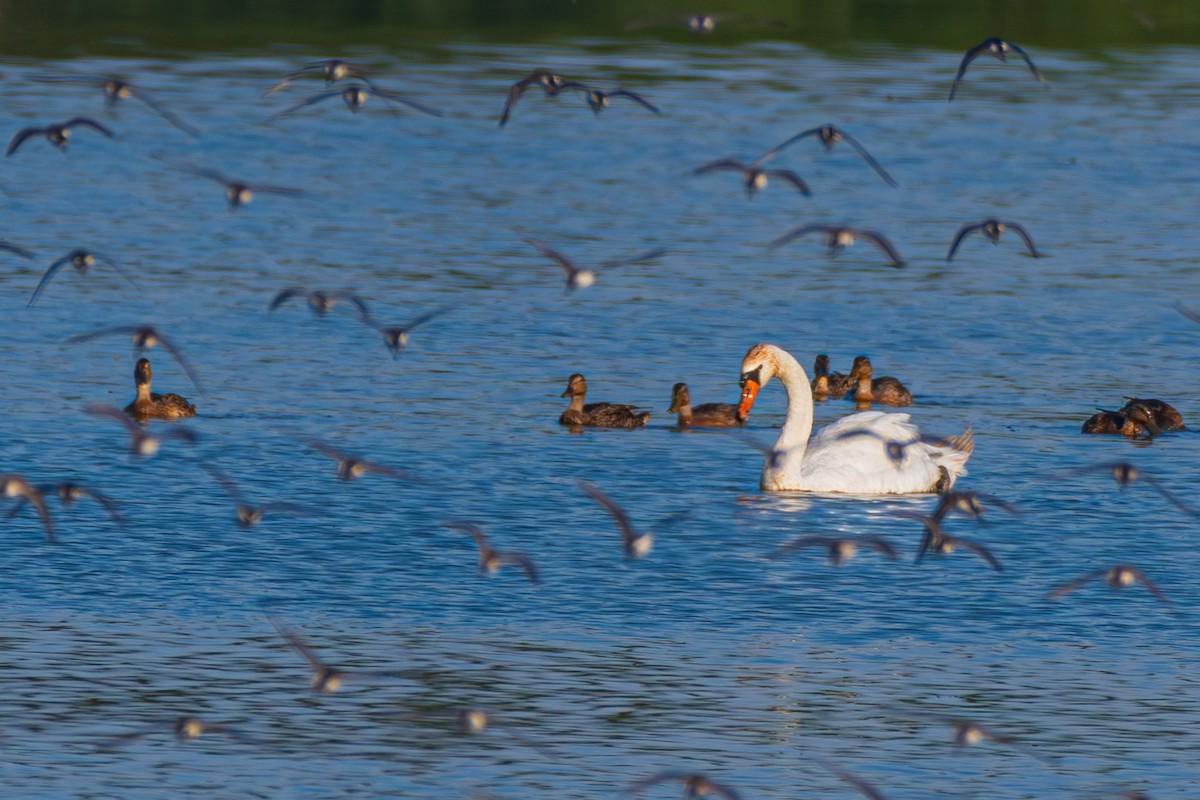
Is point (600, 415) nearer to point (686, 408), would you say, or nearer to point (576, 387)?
point (576, 387)

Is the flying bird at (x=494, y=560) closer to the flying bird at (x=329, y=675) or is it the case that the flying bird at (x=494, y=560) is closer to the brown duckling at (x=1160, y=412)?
the flying bird at (x=329, y=675)

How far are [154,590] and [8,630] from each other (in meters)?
1.12

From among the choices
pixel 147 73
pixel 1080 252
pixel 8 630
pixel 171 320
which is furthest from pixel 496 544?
pixel 147 73

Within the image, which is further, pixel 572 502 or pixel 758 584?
pixel 572 502

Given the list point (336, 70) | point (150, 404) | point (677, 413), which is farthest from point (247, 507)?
point (677, 413)

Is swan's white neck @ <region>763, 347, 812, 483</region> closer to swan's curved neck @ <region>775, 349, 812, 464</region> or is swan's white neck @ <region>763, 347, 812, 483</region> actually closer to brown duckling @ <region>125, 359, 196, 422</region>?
swan's curved neck @ <region>775, 349, 812, 464</region>

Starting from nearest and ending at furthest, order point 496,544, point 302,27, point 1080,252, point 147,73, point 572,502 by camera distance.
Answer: point 496,544 → point 572,502 → point 1080,252 → point 147,73 → point 302,27

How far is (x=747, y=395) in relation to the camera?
64.5 feet

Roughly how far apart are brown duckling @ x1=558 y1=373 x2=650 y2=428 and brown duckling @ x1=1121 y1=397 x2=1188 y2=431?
13.0 feet

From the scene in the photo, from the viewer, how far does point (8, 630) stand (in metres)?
13.7

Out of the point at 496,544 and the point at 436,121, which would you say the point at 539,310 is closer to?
the point at 496,544

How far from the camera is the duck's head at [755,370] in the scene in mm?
19547

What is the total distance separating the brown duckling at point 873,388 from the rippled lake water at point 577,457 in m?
0.32

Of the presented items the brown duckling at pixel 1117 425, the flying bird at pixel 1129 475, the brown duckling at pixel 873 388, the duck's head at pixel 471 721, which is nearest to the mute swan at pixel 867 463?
the flying bird at pixel 1129 475
